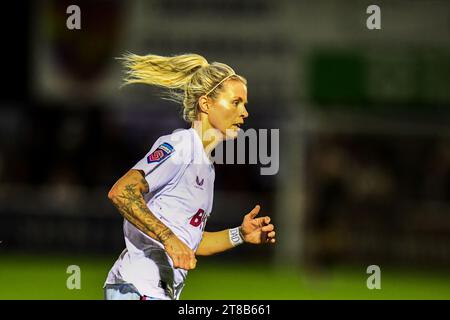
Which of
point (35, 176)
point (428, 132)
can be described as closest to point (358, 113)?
point (428, 132)

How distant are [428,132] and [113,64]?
645 cm

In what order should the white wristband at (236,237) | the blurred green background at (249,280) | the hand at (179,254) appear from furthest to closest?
the blurred green background at (249,280), the white wristband at (236,237), the hand at (179,254)

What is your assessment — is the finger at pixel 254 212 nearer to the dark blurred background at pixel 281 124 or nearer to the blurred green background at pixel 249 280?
the blurred green background at pixel 249 280

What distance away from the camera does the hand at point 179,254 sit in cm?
601

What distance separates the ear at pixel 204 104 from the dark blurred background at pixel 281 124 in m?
14.6

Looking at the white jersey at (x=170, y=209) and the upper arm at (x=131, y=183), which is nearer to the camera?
the upper arm at (x=131, y=183)

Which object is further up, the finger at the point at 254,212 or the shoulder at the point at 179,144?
the shoulder at the point at 179,144

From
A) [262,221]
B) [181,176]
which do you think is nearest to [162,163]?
[181,176]

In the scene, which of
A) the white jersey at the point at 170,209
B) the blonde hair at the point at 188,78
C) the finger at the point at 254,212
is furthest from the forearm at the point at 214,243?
the blonde hair at the point at 188,78

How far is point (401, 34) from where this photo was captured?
22359mm

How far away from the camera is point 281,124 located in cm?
2425

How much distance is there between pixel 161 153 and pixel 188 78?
458 mm

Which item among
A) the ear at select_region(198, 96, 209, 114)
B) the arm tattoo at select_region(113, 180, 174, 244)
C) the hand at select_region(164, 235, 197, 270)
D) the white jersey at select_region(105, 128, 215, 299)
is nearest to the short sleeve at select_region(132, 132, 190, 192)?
the white jersey at select_region(105, 128, 215, 299)

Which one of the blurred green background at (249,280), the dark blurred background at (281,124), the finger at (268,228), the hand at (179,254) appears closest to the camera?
the hand at (179,254)
